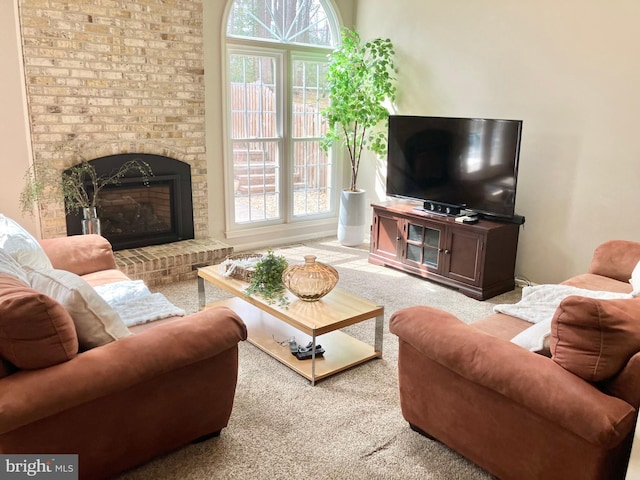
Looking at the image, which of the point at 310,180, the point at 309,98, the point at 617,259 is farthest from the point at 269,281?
the point at 309,98

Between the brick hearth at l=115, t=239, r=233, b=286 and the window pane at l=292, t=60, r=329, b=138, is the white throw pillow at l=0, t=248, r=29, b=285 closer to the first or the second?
the brick hearth at l=115, t=239, r=233, b=286

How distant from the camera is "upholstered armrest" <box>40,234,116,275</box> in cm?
344

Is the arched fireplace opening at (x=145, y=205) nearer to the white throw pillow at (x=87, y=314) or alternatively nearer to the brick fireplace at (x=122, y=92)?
the brick fireplace at (x=122, y=92)

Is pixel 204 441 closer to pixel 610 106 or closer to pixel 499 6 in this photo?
pixel 610 106

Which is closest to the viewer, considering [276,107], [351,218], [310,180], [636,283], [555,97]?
[636,283]

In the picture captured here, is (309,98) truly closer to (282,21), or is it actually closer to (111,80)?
(282,21)

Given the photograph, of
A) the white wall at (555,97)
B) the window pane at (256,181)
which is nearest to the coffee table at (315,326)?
the window pane at (256,181)

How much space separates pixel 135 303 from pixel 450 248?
2667 mm

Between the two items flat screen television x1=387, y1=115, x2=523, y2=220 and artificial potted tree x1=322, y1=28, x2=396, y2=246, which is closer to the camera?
flat screen television x1=387, y1=115, x2=523, y2=220

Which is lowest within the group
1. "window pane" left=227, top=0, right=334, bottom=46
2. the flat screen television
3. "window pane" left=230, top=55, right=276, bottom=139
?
the flat screen television

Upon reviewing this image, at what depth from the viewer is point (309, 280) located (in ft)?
10.2

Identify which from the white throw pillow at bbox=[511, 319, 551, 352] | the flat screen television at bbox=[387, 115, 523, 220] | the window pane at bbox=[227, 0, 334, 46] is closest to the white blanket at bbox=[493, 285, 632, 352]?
the white throw pillow at bbox=[511, 319, 551, 352]

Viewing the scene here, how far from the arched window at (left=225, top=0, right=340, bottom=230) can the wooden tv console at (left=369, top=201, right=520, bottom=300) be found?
121 centimetres

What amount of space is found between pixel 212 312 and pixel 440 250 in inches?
108
